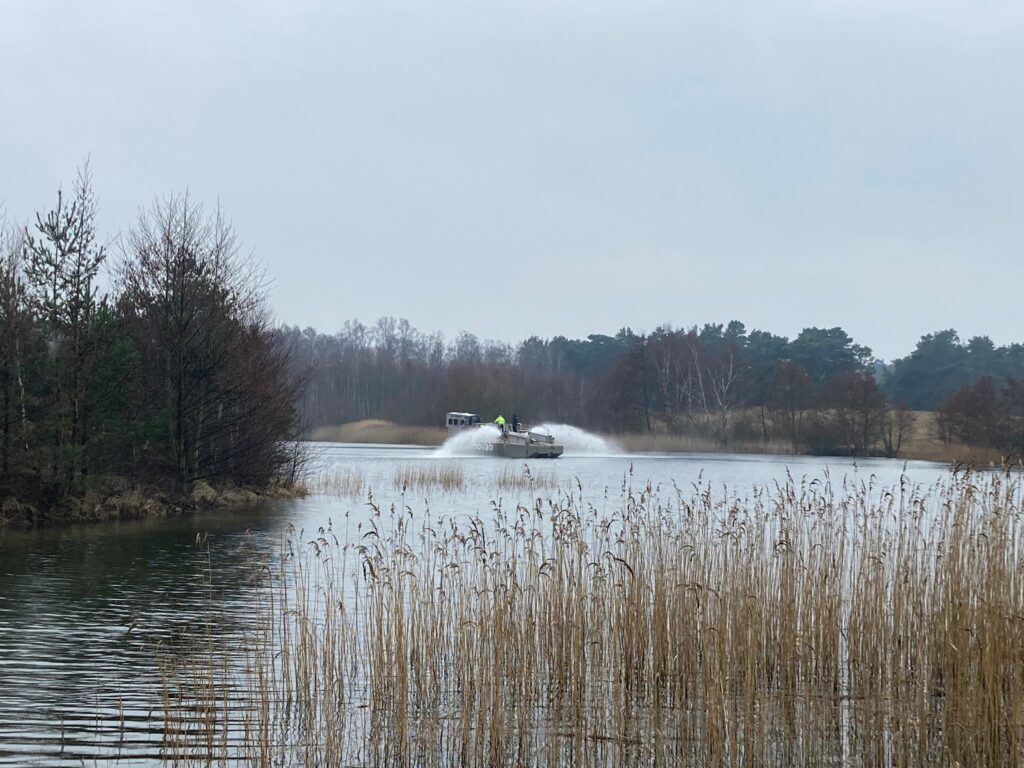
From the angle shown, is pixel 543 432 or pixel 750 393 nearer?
pixel 543 432

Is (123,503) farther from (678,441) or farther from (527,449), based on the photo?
(678,441)

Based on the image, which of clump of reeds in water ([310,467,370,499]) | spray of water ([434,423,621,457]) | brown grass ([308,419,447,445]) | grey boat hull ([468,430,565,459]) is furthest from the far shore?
clump of reeds in water ([310,467,370,499])

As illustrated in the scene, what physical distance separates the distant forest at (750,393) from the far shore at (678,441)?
1005 millimetres

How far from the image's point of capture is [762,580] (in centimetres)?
905

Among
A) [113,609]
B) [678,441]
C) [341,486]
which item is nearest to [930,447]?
[678,441]

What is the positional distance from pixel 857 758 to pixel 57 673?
653cm

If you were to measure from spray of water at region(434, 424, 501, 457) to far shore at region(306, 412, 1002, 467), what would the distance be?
898cm

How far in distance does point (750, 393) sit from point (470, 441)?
2554 centimetres

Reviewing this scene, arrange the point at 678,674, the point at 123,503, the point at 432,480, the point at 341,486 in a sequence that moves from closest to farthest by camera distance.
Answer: the point at 678,674
the point at 123,503
the point at 341,486
the point at 432,480

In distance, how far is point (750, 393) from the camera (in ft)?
255

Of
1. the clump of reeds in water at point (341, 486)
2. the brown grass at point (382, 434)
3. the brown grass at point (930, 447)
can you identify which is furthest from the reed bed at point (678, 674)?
the brown grass at point (382, 434)

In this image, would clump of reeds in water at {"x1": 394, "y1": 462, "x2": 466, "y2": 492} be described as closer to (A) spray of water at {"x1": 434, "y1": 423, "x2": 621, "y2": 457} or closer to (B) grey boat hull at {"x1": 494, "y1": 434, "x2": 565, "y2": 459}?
(B) grey boat hull at {"x1": 494, "y1": 434, "x2": 565, "y2": 459}

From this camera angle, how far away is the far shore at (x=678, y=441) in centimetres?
Answer: 5847

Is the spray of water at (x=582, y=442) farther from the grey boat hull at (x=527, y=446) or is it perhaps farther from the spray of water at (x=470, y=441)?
the grey boat hull at (x=527, y=446)
